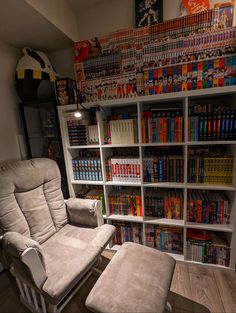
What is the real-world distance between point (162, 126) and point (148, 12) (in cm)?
112

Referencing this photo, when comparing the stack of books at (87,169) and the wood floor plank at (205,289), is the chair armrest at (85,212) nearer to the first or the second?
the stack of books at (87,169)

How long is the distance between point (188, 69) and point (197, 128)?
506 mm

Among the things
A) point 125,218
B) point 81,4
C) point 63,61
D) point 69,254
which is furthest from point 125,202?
point 81,4

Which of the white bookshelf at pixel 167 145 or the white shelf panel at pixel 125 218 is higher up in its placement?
the white bookshelf at pixel 167 145

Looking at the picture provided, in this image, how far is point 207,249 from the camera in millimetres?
1600

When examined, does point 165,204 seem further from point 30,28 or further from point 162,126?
point 30,28

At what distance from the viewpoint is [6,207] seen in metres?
1.35

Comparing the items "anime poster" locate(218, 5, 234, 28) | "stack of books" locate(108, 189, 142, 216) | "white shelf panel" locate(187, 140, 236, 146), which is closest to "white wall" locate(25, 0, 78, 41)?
"anime poster" locate(218, 5, 234, 28)

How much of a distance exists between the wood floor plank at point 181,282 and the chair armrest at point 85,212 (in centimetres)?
82

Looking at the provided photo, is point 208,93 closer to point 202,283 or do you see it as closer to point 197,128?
point 197,128

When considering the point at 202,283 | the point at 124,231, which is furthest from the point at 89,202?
the point at 202,283

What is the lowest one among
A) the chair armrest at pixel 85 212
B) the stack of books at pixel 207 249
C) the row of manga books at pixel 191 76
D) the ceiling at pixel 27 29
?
the stack of books at pixel 207 249

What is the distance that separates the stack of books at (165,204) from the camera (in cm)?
167

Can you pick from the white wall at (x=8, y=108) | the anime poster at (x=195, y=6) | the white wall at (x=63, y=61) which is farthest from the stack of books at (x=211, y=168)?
the white wall at (x=8, y=108)
